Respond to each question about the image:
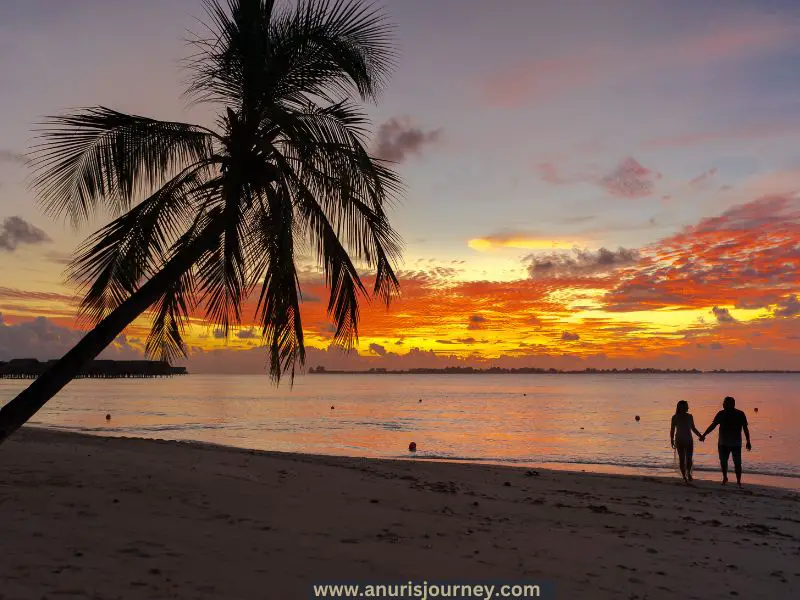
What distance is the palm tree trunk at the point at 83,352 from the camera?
243 inches

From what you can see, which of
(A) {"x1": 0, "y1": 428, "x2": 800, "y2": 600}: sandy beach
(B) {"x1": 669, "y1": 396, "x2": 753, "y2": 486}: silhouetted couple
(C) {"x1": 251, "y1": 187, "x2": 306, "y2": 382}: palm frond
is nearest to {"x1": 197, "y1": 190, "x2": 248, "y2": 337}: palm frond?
(C) {"x1": 251, "y1": 187, "x2": 306, "y2": 382}: palm frond

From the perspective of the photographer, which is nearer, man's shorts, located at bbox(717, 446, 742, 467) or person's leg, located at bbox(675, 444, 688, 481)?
man's shorts, located at bbox(717, 446, 742, 467)

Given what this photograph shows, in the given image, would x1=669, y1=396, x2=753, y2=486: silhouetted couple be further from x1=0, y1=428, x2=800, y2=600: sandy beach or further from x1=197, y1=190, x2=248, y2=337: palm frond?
x1=197, y1=190, x2=248, y2=337: palm frond

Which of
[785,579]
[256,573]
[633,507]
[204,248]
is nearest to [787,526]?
[633,507]

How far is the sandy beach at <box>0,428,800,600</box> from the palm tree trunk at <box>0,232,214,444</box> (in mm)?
1270

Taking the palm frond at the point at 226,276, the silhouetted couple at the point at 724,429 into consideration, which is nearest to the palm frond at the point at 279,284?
the palm frond at the point at 226,276

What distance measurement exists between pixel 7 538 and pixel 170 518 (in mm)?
1855

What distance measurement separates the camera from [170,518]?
774cm

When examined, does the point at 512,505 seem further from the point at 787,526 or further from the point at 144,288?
the point at 144,288

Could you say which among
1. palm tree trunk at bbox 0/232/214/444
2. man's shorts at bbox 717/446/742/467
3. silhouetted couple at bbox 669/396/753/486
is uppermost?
palm tree trunk at bbox 0/232/214/444

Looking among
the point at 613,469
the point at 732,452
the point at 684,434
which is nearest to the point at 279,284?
the point at 684,434

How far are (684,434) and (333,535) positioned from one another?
11122mm

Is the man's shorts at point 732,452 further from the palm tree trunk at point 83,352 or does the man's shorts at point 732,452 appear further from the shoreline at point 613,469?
the palm tree trunk at point 83,352

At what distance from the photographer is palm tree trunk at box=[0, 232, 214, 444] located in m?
6.18
